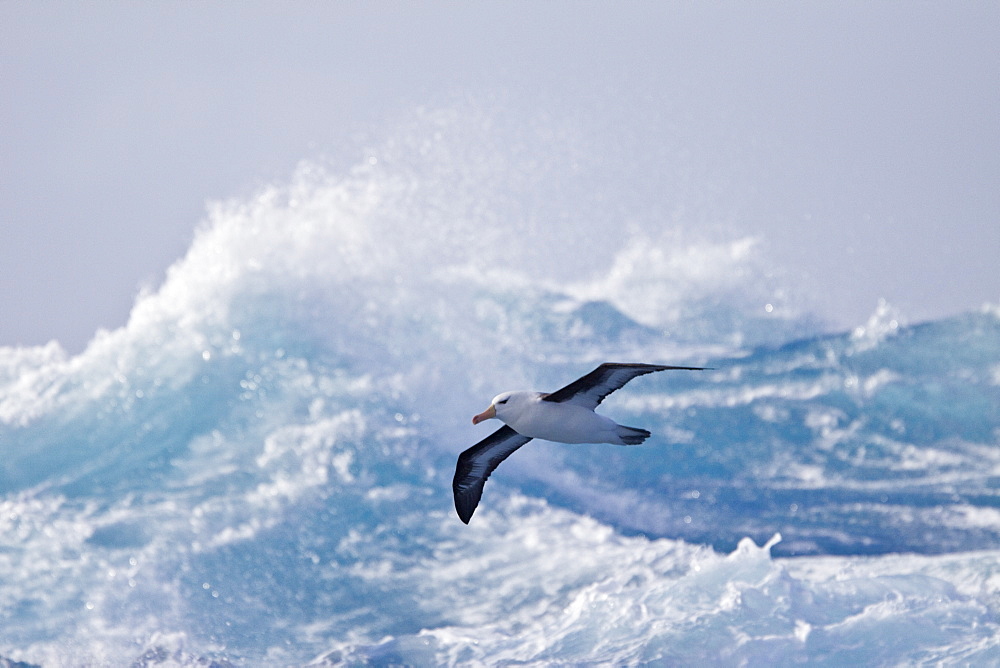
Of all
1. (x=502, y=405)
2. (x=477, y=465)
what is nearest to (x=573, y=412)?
(x=502, y=405)

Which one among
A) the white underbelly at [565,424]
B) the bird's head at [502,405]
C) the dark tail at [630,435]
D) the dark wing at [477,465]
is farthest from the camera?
the dark wing at [477,465]

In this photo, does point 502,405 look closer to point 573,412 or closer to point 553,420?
point 553,420

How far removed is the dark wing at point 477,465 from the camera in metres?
9.95

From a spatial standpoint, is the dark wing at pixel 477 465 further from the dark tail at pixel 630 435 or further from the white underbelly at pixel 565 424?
the dark tail at pixel 630 435

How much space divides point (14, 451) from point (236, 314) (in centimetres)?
601

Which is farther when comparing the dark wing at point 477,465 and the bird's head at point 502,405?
the dark wing at point 477,465

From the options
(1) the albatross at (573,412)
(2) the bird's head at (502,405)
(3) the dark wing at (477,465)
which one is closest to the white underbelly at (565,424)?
(1) the albatross at (573,412)

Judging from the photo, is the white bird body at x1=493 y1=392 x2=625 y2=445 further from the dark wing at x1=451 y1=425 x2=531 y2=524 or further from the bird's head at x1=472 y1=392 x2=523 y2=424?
the dark wing at x1=451 y1=425 x2=531 y2=524

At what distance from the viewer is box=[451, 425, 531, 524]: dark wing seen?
9.95 metres

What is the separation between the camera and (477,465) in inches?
396

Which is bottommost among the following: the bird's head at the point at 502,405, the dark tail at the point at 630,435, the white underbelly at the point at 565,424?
the dark tail at the point at 630,435

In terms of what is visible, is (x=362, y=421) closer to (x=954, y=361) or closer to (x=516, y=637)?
(x=516, y=637)

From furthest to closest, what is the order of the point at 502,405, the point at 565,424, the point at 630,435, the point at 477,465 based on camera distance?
the point at 477,465
the point at 502,405
the point at 565,424
the point at 630,435

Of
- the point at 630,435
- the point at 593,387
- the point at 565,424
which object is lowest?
the point at 630,435
